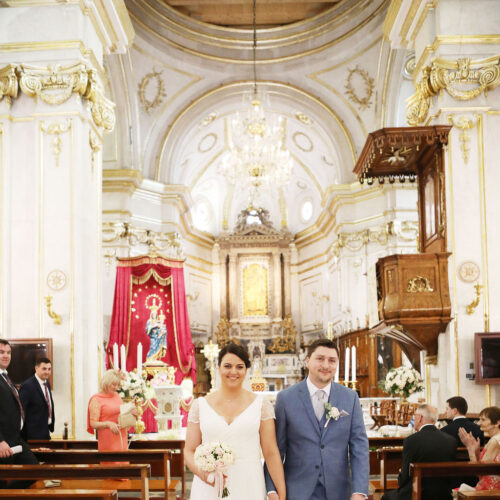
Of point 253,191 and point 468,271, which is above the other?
point 253,191

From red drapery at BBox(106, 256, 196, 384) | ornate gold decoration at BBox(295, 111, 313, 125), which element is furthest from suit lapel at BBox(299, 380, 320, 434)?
ornate gold decoration at BBox(295, 111, 313, 125)

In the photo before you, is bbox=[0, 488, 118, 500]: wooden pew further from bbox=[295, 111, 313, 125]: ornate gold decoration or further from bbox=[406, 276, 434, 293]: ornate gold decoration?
bbox=[295, 111, 313, 125]: ornate gold decoration

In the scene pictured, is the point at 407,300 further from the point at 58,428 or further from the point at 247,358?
the point at 247,358

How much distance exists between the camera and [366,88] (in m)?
19.5

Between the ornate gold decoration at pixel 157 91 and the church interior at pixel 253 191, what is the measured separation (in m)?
0.06

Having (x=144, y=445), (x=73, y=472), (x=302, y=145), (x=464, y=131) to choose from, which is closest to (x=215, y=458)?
(x=73, y=472)

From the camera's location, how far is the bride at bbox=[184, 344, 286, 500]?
3.96m

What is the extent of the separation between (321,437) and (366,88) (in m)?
16.6

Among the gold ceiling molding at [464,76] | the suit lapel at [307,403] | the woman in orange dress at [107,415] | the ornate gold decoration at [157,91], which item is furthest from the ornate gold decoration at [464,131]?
the ornate gold decoration at [157,91]

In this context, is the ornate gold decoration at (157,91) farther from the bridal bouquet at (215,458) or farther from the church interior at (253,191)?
the bridal bouquet at (215,458)

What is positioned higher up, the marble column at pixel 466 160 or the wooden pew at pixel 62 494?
the marble column at pixel 466 160

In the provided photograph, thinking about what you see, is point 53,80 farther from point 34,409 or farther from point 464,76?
point 464,76

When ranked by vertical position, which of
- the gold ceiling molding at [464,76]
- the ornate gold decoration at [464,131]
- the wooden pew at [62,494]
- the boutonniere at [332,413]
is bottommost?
the wooden pew at [62,494]

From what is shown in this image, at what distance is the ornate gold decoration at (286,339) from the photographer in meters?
24.9
